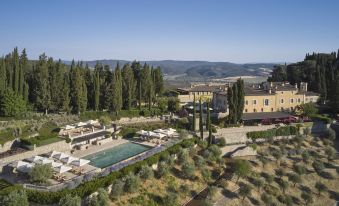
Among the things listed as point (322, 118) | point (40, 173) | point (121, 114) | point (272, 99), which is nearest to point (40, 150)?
point (40, 173)

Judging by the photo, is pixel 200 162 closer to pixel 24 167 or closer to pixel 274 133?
pixel 274 133

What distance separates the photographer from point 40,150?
39.9 meters

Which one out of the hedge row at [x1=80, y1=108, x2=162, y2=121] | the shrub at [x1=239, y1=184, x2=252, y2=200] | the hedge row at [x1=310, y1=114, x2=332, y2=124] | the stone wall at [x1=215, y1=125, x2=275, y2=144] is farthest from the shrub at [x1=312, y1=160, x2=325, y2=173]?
the hedge row at [x1=80, y1=108, x2=162, y2=121]

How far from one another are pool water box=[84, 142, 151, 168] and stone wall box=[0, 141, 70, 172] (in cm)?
404

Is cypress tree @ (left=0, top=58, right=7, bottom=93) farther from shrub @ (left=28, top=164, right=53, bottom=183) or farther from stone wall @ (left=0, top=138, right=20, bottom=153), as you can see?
shrub @ (left=28, top=164, right=53, bottom=183)

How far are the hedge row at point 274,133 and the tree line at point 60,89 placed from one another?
72.9 ft

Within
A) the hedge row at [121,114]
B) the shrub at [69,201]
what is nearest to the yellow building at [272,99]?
the hedge row at [121,114]

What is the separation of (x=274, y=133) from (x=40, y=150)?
34.9 metres

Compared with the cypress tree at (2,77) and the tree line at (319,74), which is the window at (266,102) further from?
the cypress tree at (2,77)

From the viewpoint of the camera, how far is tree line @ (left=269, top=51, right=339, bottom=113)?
2702 inches

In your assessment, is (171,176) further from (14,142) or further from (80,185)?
(14,142)

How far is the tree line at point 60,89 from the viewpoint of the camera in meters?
56.1

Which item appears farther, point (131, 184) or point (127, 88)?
point (127, 88)

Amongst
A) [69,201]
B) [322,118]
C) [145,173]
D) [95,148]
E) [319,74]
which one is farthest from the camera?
[319,74]
